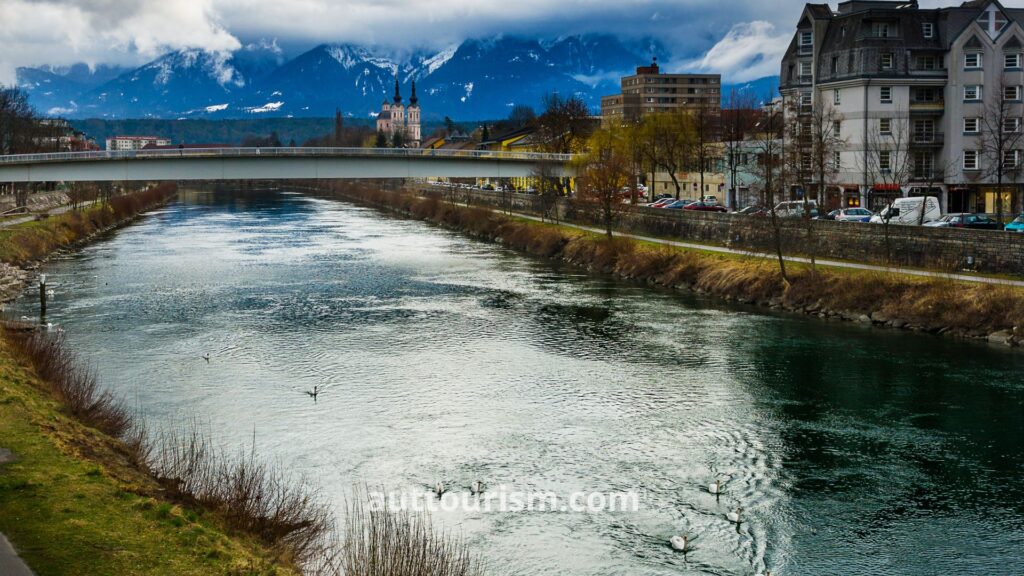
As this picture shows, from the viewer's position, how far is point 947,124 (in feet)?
226

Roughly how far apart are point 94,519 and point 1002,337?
1252 inches

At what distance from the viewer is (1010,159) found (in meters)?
66.7

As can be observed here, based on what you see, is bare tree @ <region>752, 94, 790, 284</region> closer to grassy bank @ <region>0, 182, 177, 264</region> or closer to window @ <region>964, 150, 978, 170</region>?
window @ <region>964, 150, 978, 170</region>

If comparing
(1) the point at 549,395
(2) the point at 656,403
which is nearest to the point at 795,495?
(2) the point at 656,403

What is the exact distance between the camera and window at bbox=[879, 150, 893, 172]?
68250mm

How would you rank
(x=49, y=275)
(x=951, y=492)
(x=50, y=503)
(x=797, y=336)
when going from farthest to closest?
(x=49, y=275) < (x=797, y=336) < (x=951, y=492) < (x=50, y=503)

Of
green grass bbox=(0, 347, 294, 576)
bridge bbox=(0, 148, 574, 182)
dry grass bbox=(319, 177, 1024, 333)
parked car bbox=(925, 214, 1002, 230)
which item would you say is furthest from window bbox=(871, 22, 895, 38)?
green grass bbox=(0, 347, 294, 576)

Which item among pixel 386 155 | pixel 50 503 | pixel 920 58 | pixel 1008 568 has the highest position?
pixel 920 58

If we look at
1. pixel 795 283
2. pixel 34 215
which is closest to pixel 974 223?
pixel 795 283

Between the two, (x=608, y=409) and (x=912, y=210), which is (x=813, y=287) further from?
(x=608, y=409)

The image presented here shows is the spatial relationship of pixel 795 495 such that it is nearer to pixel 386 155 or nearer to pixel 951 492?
pixel 951 492

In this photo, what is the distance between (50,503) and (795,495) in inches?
584

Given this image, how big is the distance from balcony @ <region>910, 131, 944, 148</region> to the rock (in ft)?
114

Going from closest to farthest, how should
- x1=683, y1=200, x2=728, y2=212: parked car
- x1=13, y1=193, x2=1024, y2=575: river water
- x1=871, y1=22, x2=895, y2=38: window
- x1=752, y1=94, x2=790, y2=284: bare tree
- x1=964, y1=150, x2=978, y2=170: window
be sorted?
x1=13, y1=193, x2=1024, y2=575: river water → x1=752, y1=94, x2=790, y2=284: bare tree → x1=964, y1=150, x2=978, y2=170: window → x1=871, y1=22, x2=895, y2=38: window → x1=683, y1=200, x2=728, y2=212: parked car
